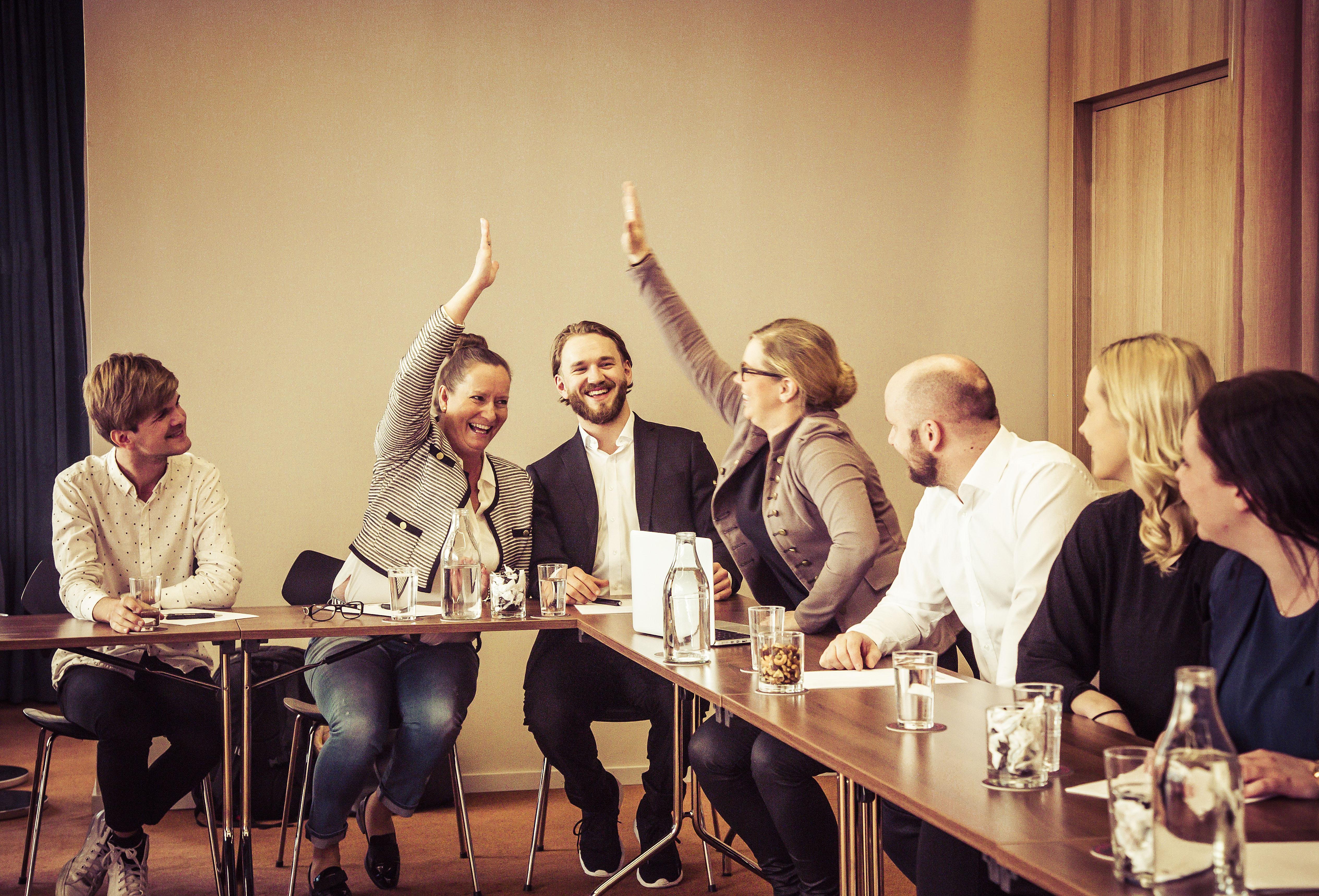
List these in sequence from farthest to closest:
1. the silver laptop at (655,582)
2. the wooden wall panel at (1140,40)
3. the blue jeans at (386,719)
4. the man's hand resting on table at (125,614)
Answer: the wooden wall panel at (1140,40), the blue jeans at (386,719), the man's hand resting on table at (125,614), the silver laptop at (655,582)

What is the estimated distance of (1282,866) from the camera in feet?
3.40

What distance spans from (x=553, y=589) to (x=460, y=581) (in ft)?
0.80

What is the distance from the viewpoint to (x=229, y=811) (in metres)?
2.80

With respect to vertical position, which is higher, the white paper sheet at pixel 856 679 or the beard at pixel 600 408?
the beard at pixel 600 408

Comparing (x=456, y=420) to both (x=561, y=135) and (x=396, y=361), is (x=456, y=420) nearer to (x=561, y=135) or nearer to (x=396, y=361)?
(x=396, y=361)

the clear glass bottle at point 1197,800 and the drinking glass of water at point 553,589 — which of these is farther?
the drinking glass of water at point 553,589

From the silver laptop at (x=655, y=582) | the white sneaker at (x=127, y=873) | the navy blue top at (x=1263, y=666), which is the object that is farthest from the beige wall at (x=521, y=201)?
the navy blue top at (x=1263, y=666)

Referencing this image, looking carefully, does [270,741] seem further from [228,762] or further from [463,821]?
[228,762]

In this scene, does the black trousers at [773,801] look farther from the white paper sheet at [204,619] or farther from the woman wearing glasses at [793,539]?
the white paper sheet at [204,619]

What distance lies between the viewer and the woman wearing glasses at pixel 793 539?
7.64ft

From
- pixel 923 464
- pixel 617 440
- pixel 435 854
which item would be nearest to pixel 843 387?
pixel 923 464

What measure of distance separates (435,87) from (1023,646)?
312 cm

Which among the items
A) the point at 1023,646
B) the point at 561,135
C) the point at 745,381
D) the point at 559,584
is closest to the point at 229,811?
the point at 559,584

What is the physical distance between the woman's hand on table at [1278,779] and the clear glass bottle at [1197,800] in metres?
0.27
